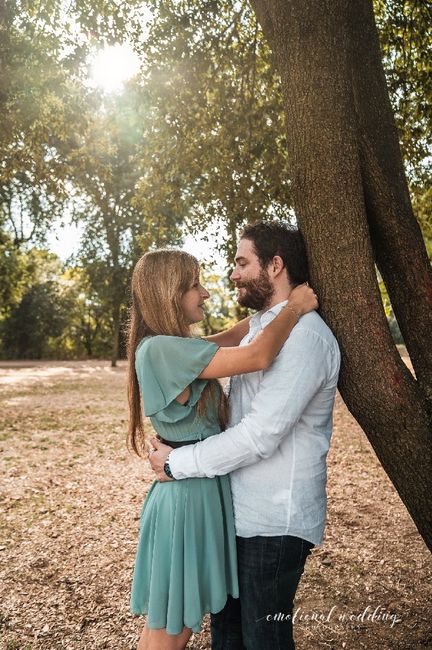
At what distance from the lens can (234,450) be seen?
8.16 feet

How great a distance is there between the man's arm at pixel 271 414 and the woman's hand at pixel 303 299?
0.46ft

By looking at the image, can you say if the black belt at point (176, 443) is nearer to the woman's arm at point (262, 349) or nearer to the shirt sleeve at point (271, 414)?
the shirt sleeve at point (271, 414)

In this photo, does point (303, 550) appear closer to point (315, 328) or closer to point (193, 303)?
point (315, 328)

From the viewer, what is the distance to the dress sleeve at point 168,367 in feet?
8.63

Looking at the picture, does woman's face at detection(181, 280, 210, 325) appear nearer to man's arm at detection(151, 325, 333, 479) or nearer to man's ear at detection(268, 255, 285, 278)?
man's ear at detection(268, 255, 285, 278)

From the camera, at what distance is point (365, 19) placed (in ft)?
11.3

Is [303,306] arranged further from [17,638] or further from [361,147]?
[17,638]

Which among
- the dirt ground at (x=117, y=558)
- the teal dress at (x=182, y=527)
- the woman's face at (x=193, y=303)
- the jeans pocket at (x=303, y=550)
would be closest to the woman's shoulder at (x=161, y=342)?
the teal dress at (x=182, y=527)

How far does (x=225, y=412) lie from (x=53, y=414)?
12165 millimetres

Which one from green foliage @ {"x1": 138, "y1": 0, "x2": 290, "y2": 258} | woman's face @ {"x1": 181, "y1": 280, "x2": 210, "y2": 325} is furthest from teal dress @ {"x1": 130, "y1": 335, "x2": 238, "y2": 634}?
green foliage @ {"x1": 138, "y1": 0, "x2": 290, "y2": 258}

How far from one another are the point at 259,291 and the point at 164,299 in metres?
0.49

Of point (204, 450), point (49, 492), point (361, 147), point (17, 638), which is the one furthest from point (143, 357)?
point (49, 492)

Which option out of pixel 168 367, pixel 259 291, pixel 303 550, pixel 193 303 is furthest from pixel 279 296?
pixel 303 550

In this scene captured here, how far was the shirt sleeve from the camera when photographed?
2.43 m
